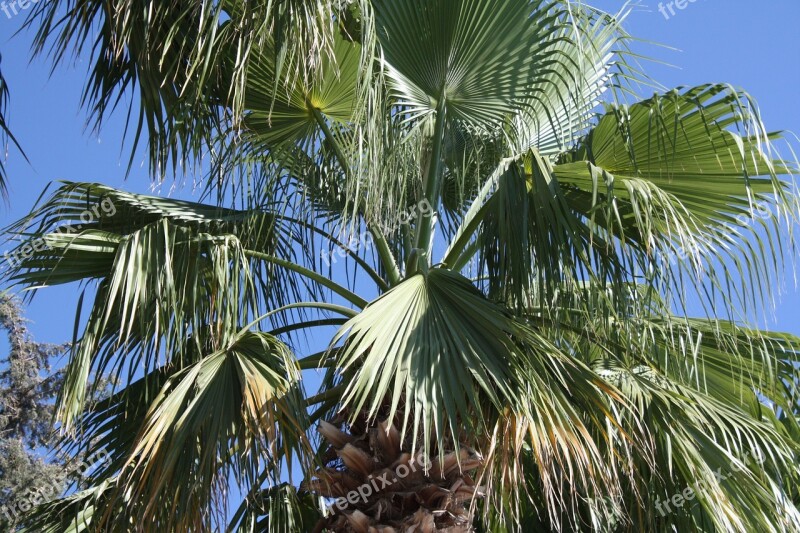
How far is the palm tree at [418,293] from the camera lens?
4.19m

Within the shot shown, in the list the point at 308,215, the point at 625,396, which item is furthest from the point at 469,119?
the point at 625,396

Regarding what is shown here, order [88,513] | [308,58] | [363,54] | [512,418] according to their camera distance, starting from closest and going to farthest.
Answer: [512,418] → [363,54] → [308,58] → [88,513]

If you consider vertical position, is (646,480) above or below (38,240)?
below

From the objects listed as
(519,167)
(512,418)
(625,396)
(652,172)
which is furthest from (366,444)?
(652,172)

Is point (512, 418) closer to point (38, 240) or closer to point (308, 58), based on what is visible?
point (308, 58)

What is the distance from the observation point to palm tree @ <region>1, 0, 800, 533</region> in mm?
4188

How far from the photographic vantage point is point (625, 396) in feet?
14.5

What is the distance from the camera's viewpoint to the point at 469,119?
213 inches

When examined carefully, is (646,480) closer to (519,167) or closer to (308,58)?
(519,167)

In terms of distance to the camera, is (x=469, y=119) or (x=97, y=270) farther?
Result: (x=469, y=119)

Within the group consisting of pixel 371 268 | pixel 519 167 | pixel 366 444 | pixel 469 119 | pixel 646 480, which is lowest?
pixel 646 480

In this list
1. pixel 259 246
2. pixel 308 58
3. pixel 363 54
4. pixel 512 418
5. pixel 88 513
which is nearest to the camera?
pixel 512 418

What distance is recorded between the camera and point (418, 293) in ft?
14.8

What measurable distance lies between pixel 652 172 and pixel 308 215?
2143mm
